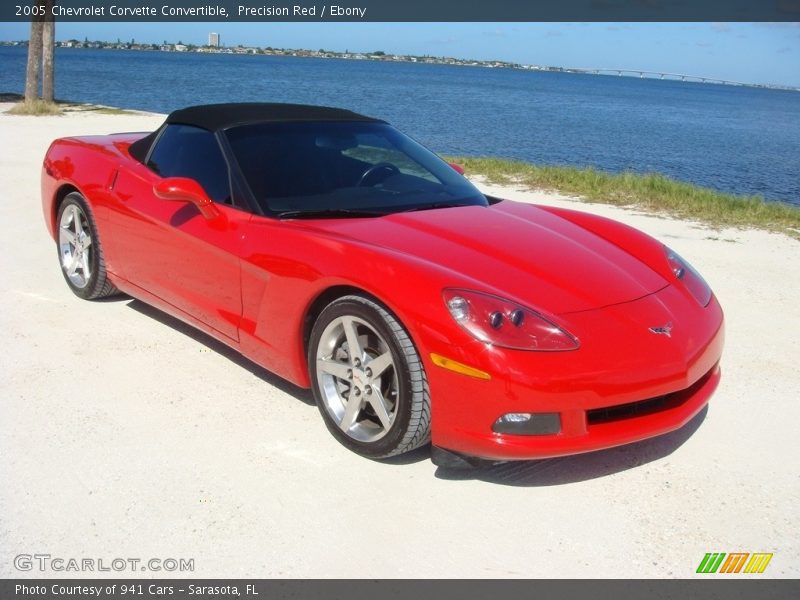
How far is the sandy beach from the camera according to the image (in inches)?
113

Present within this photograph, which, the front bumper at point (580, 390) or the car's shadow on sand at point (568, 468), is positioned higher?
the front bumper at point (580, 390)

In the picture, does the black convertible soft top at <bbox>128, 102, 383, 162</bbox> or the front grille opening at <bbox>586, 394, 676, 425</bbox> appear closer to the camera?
the front grille opening at <bbox>586, 394, 676, 425</bbox>

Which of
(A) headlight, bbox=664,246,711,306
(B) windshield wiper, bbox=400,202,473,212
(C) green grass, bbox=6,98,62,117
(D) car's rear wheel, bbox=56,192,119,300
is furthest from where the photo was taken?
(C) green grass, bbox=6,98,62,117

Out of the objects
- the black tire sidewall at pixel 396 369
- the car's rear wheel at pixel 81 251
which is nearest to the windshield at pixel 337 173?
the black tire sidewall at pixel 396 369

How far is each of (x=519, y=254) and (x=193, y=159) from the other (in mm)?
1915

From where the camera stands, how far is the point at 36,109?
19.7 meters

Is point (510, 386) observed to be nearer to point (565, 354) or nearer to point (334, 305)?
point (565, 354)

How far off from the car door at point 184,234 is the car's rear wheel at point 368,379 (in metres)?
0.63

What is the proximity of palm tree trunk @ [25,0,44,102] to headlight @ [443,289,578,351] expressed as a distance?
19975 mm

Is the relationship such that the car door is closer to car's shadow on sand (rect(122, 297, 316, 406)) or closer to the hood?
car's shadow on sand (rect(122, 297, 316, 406))

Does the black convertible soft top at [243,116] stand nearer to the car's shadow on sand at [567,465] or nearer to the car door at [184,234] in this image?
the car door at [184,234]

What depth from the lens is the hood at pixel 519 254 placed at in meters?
3.42
